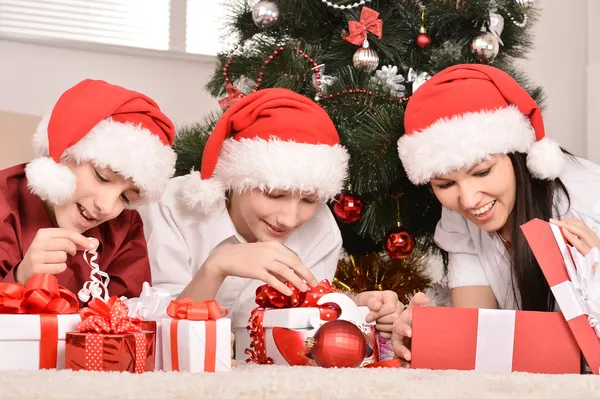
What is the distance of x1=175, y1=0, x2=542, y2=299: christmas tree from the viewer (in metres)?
1.69

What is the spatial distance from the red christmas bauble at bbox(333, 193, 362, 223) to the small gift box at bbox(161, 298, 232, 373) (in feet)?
2.49

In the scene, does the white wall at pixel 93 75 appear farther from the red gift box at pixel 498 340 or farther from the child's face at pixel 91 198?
the red gift box at pixel 498 340

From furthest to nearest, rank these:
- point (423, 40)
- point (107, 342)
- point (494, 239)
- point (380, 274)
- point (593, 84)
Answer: point (593, 84)
point (380, 274)
point (423, 40)
point (494, 239)
point (107, 342)

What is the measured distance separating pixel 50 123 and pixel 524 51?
127 centimetres

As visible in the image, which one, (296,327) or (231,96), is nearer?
(296,327)

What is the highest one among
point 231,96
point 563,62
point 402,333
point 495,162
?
point 563,62

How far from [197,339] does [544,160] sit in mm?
850

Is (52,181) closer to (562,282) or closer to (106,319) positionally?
(106,319)

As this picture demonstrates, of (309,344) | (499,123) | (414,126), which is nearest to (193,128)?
(414,126)

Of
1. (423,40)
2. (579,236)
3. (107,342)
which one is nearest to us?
(107,342)

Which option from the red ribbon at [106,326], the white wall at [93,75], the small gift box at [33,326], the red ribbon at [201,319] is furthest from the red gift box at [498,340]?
the white wall at [93,75]

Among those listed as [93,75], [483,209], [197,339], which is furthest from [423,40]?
[93,75]

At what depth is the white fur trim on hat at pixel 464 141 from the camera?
56.8 inches

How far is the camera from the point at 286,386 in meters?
0.78
